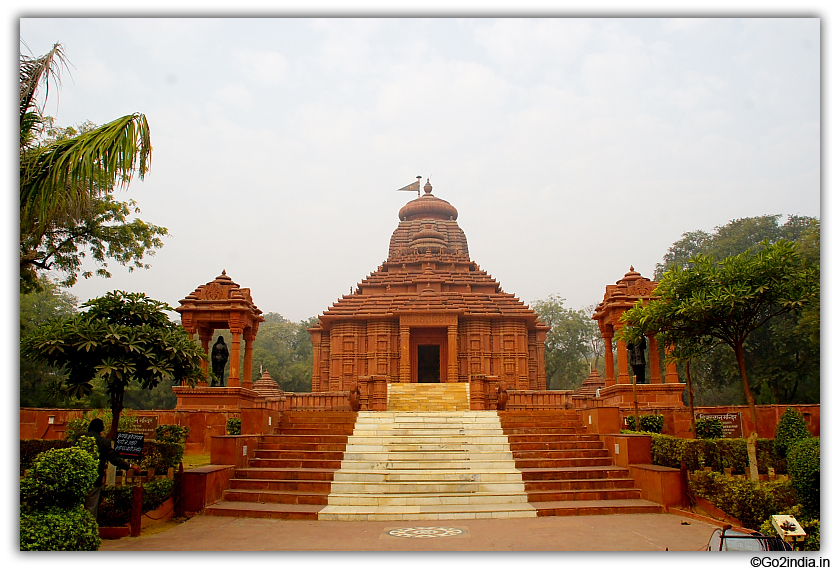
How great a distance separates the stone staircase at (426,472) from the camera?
35.9ft

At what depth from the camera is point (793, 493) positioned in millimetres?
8836

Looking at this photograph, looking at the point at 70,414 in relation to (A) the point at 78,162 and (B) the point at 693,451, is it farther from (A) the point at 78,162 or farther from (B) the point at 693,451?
(B) the point at 693,451

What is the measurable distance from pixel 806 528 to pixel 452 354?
18302 millimetres

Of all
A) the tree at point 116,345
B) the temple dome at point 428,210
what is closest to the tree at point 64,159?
the tree at point 116,345

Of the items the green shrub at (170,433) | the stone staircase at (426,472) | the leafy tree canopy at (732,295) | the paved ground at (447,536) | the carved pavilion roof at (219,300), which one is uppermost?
the carved pavilion roof at (219,300)

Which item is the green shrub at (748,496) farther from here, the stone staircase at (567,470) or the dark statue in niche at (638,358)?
the dark statue in niche at (638,358)

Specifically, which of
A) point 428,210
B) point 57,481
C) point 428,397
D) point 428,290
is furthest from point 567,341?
point 57,481

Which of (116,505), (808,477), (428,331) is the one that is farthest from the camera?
(428,331)

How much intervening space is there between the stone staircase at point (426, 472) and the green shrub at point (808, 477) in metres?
4.07

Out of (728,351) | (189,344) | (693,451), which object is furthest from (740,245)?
(189,344)

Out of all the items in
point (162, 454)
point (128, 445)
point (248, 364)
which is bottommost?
point (162, 454)

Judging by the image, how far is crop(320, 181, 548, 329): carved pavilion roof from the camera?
89.1 ft

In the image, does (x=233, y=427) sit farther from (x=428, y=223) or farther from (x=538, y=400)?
(x=428, y=223)

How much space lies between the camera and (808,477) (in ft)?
27.9
